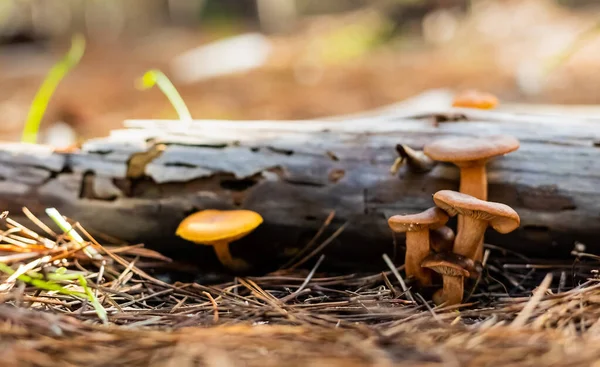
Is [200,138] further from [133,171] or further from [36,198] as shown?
[36,198]

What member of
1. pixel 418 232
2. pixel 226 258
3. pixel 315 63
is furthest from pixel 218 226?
pixel 315 63

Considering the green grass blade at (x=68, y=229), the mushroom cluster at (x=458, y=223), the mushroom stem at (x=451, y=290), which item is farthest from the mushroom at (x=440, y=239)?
the green grass blade at (x=68, y=229)

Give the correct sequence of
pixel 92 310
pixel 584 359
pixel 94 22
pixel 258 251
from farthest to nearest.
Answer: pixel 94 22
pixel 258 251
pixel 92 310
pixel 584 359

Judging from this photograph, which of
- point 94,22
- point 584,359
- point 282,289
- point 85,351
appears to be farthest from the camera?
point 94,22

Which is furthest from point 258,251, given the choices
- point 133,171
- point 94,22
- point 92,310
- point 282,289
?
point 94,22

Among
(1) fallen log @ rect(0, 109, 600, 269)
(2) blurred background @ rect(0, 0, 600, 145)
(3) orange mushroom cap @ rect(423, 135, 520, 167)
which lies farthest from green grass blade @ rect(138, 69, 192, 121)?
(2) blurred background @ rect(0, 0, 600, 145)

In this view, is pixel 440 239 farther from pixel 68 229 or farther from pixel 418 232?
pixel 68 229

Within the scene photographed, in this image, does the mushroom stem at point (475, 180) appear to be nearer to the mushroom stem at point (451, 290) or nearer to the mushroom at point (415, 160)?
the mushroom at point (415, 160)
